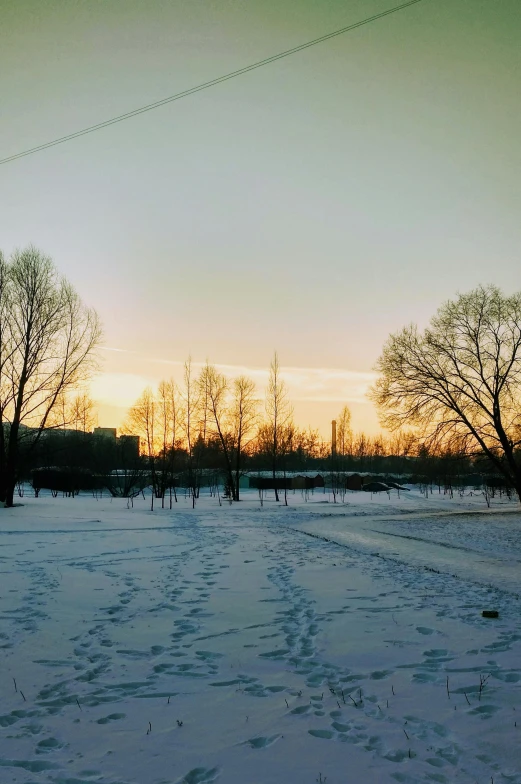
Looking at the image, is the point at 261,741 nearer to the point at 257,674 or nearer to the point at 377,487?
the point at 257,674

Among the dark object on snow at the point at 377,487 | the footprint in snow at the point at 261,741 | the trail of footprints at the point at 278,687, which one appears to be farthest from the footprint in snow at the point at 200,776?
the dark object on snow at the point at 377,487

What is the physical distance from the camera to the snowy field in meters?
3.29

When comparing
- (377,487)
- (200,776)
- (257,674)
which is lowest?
(377,487)

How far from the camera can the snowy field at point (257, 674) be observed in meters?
3.29

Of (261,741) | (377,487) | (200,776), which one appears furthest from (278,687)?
(377,487)

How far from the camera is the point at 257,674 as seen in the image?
4.79 m

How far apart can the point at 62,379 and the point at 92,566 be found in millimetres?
19103

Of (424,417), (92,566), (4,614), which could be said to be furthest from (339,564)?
(424,417)

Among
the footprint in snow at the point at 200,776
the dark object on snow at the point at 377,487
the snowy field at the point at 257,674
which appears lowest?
the dark object on snow at the point at 377,487

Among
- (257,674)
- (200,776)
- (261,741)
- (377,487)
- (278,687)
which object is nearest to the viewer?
(200,776)

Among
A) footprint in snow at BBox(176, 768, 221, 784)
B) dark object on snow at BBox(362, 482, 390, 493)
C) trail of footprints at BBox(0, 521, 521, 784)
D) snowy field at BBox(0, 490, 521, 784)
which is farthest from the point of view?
dark object on snow at BBox(362, 482, 390, 493)

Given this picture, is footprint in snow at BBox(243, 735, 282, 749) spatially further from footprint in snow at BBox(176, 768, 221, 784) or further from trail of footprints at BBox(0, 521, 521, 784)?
footprint in snow at BBox(176, 768, 221, 784)

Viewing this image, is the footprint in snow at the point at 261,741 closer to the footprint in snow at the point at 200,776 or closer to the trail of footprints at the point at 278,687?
the trail of footprints at the point at 278,687

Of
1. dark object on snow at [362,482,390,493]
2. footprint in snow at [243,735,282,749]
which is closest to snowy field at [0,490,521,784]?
footprint in snow at [243,735,282,749]
